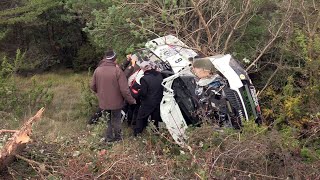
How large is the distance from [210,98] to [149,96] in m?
1.06

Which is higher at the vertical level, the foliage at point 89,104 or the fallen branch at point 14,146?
the fallen branch at point 14,146

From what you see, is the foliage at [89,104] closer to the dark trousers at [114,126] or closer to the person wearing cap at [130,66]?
the person wearing cap at [130,66]

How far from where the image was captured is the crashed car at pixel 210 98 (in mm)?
7008

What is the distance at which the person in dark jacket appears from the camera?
24.6 ft

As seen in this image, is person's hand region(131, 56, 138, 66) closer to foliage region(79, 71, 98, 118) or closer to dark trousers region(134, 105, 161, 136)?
dark trousers region(134, 105, 161, 136)

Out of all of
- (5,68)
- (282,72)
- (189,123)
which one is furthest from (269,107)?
(5,68)

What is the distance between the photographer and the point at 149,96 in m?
7.52

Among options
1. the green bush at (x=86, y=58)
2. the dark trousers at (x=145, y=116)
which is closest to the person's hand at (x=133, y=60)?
the dark trousers at (x=145, y=116)

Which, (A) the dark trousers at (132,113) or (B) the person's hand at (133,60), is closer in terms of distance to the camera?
(A) the dark trousers at (132,113)

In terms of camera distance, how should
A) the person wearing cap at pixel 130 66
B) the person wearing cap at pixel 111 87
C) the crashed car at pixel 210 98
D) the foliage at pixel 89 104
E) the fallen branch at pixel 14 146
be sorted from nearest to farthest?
the fallen branch at pixel 14 146, the crashed car at pixel 210 98, the person wearing cap at pixel 111 87, the person wearing cap at pixel 130 66, the foliage at pixel 89 104

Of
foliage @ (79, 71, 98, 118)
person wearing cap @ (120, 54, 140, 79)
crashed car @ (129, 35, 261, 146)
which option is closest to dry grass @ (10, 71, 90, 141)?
foliage @ (79, 71, 98, 118)

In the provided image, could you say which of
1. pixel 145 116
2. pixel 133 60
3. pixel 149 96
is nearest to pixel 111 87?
pixel 149 96

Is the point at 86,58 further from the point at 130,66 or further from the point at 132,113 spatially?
the point at 132,113

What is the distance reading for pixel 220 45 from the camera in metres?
9.28
